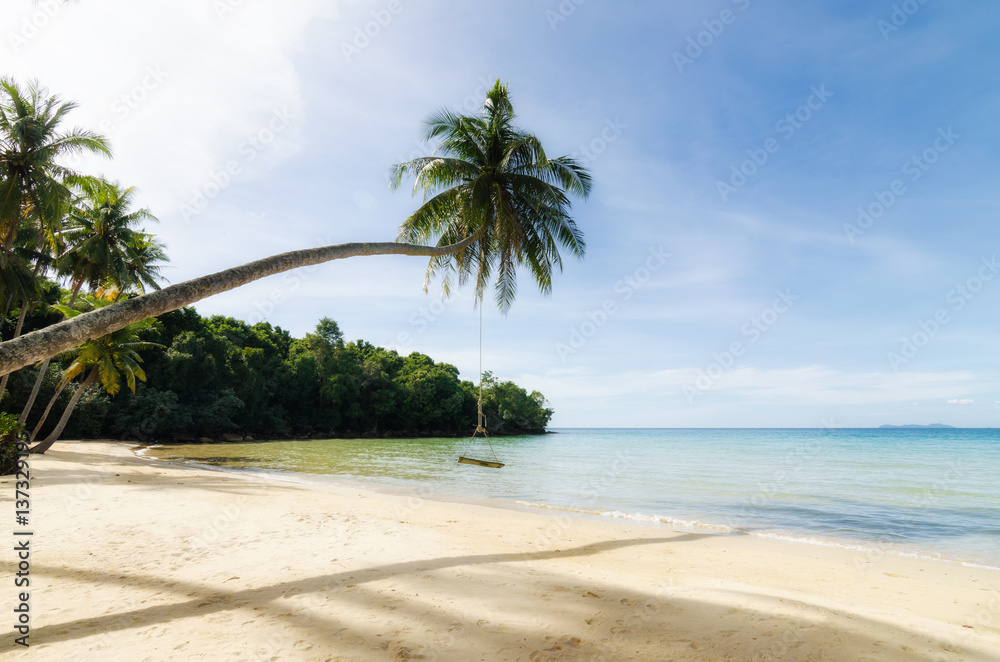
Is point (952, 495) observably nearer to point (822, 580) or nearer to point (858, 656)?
point (822, 580)

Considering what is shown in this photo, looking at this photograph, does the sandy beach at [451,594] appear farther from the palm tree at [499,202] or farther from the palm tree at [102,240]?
the palm tree at [102,240]

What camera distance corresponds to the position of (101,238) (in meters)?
20.3

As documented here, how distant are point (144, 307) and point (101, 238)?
21518 mm

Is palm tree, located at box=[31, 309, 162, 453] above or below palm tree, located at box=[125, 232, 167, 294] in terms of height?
below

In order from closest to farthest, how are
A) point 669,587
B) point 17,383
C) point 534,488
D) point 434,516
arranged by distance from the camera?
point 669,587 → point 434,516 → point 534,488 → point 17,383

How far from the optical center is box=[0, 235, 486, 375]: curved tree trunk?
3.24 m

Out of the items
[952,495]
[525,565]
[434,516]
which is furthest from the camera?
[952,495]

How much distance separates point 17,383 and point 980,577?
3556 cm

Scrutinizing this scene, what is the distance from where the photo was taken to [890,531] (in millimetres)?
9234

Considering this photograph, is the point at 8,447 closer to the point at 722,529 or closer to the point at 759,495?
the point at 722,529

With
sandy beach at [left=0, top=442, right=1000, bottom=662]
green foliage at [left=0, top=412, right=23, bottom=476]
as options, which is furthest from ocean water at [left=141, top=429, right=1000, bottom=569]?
green foliage at [left=0, top=412, right=23, bottom=476]

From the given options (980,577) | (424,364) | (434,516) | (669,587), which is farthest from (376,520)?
(424,364)

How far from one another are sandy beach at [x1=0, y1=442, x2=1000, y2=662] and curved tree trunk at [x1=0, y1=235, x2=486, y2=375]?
197cm

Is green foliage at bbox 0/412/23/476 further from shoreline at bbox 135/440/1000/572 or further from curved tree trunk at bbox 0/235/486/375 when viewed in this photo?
curved tree trunk at bbox 0/235/486/375
